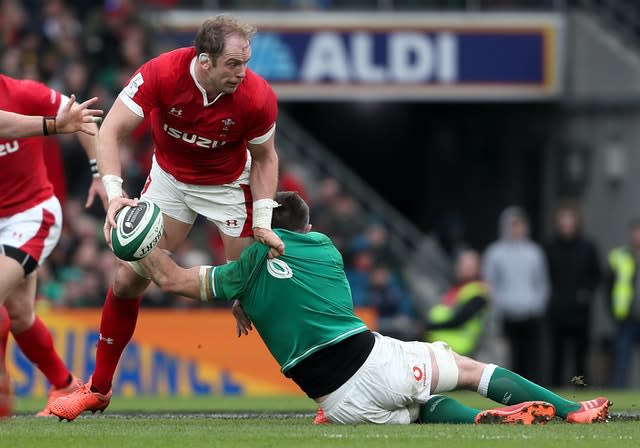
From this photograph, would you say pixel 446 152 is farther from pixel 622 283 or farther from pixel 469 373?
pixel 469 373

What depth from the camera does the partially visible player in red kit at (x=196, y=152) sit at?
26.3ft

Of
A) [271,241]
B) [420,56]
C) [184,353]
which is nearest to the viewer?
[271,241]

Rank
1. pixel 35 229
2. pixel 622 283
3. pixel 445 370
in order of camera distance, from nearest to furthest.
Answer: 1. pixel 445 370
2. pixel 35 229
3. pixel 622 283

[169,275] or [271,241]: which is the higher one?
[271,241]

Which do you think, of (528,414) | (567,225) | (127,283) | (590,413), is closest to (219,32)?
(127,283)

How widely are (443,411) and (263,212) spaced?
1511mm

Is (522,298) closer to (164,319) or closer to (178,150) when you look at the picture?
(164,319)

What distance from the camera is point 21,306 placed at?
31.5 feet

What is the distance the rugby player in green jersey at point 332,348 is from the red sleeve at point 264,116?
0.67 meters

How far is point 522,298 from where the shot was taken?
651 inches

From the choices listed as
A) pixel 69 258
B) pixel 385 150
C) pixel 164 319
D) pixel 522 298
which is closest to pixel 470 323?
pixel 522 298

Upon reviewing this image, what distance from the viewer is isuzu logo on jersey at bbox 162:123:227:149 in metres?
8.42

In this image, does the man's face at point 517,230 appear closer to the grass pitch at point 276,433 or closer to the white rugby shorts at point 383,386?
the grass pitch at point 276,433

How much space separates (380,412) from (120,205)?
1818mm
